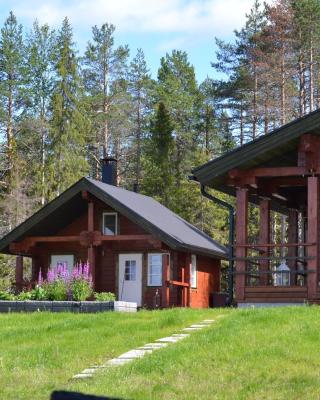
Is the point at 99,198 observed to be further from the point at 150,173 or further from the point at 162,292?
the point at 150,173

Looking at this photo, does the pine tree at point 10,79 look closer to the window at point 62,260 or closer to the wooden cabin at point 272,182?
the window at point 62,260

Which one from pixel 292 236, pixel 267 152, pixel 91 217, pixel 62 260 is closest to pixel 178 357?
pixel 267 152

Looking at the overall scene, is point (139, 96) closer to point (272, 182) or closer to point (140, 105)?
point (140, 105)

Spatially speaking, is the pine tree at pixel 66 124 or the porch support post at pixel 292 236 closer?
the porch support post at pixel 292 236

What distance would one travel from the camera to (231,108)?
5097 cm

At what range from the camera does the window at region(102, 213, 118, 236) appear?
27.7 meters

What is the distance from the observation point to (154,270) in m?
27.3

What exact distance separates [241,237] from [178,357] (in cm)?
869

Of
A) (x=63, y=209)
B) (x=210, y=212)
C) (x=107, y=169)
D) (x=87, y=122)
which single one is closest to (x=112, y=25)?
(x=87, y=122)

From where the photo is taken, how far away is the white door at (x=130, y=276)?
27.4m

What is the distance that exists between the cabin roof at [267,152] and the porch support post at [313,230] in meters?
1.11

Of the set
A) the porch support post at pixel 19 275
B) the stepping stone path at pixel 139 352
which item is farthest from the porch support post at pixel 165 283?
the stepping stone path at pixel 139 352

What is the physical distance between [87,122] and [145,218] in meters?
25.6

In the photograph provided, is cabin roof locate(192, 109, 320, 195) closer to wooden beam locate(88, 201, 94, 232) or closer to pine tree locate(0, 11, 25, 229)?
wooden beam locate(88, 201, 94, 232)
